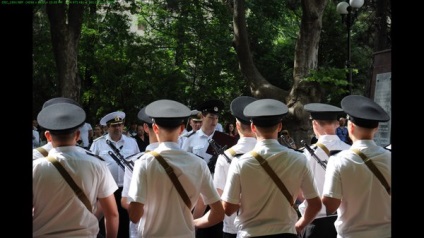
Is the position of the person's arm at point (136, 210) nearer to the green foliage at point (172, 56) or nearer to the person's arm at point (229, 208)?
the person's arm at point (229, 208)

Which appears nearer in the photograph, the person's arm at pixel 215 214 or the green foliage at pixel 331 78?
the person's arm at pixel 215 214

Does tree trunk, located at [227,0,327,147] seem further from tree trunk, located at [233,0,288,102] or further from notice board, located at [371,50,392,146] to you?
notice board, located at [371,50,392,146]

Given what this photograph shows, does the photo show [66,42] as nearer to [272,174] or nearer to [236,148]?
[236,148]

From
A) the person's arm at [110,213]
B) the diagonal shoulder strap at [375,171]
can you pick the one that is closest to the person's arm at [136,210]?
the person's arm at [110,213]

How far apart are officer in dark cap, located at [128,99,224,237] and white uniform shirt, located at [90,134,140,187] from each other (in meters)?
4.53

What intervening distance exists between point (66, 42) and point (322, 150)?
44.7 ft

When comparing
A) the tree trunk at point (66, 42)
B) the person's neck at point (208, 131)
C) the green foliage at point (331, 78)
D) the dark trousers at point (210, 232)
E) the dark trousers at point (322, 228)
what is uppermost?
the tree trunk at point (66, 42)

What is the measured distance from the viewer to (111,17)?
2572 centimetres

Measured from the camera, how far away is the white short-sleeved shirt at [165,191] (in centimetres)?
445

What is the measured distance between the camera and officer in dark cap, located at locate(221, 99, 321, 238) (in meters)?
4.67

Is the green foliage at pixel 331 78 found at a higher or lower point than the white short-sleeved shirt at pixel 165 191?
higher

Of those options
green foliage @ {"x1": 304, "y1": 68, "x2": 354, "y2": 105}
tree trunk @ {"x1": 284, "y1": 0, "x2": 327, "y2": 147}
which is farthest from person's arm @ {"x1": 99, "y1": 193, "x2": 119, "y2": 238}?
tree trunk @ {"x1": 284, "y1": 0, "x2": 327, "y2": 147}

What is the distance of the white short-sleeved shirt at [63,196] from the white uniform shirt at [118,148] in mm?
4789

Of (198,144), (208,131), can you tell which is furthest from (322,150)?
(198,144)
